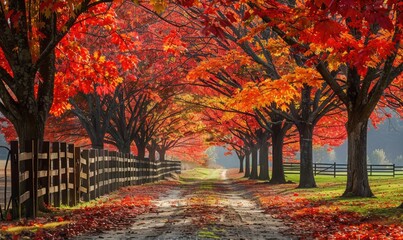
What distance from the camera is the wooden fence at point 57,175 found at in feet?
38.5

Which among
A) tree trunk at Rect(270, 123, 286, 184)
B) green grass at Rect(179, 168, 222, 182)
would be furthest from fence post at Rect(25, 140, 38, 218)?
green grass at Rect(179, 168, 222, 182)

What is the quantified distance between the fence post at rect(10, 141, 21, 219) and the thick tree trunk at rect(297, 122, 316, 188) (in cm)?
1691

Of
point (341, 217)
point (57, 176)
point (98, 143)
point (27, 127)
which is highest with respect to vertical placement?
point (27, 127)

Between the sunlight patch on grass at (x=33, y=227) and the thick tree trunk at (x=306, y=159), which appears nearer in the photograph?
the sunlight patch on grass at (x=33, y=227)

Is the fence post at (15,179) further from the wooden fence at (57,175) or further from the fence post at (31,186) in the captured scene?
the fence post at (31,186)

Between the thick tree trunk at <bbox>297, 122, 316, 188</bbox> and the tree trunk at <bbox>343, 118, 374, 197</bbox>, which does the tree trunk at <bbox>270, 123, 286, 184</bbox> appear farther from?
the tree trunk at <bbox>343, 118, 374, 197</bbox>

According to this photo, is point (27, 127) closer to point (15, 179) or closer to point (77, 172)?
point (15, 179)

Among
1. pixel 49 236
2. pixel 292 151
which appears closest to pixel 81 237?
pixel 49 236

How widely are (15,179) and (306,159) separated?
17.3 metres

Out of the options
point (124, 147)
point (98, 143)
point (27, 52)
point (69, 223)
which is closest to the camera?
point (69, 223)

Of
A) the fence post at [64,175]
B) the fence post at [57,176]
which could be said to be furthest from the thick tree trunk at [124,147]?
the fence post at [57,176]

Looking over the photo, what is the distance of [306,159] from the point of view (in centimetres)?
2647

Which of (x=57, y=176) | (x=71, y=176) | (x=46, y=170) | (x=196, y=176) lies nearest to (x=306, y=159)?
(x=71, y=176)

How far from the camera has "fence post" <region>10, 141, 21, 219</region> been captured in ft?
37.1
